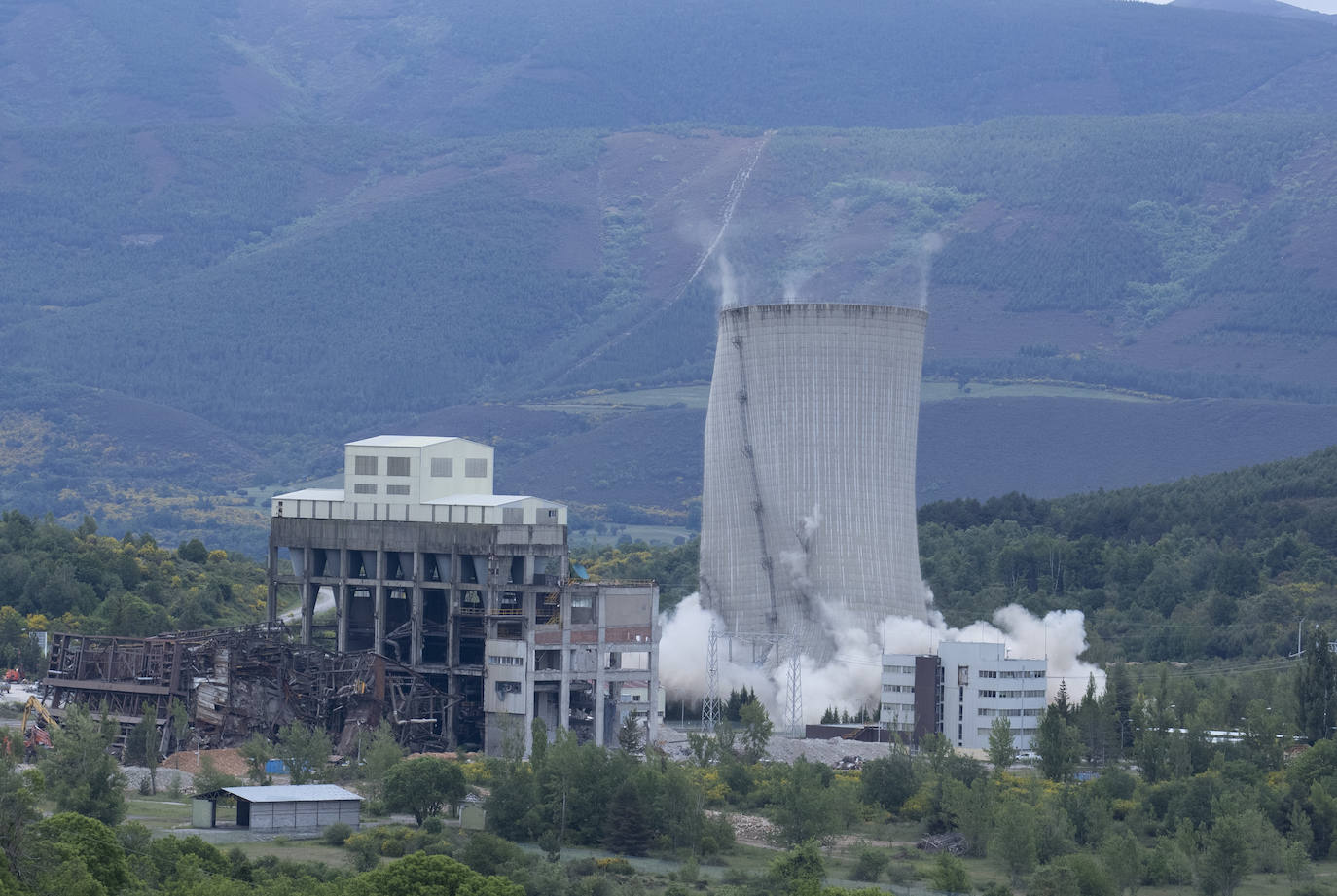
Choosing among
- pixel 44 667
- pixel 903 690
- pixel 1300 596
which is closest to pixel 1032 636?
pixel 903 690

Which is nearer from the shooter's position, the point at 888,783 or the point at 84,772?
the point at 84,772

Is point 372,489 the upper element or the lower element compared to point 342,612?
upper

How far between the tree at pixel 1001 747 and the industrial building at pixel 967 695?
6022mm

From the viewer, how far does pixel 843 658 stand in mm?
112438

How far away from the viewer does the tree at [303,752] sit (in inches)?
3324

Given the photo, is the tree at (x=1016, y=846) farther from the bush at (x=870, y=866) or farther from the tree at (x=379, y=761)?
the tree at (x=379, y=761)

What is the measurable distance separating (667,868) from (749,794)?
13.0 meters

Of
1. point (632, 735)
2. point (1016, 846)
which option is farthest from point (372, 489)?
point (1016, 846)

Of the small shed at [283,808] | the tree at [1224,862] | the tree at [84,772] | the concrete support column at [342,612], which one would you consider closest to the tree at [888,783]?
the tree at [1224,862]

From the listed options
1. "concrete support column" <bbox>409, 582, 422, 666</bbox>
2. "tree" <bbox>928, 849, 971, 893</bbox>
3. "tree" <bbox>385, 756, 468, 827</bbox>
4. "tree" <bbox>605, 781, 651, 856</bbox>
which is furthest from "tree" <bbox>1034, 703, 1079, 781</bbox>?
"concrete support column" <bbox>409, 582, 422, 666</bbox>

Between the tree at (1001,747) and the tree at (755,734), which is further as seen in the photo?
the tree at (755,734)

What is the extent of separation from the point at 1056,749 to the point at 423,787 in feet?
76.6

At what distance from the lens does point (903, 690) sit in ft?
340

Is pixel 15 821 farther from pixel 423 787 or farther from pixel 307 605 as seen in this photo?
pixel 307 605
